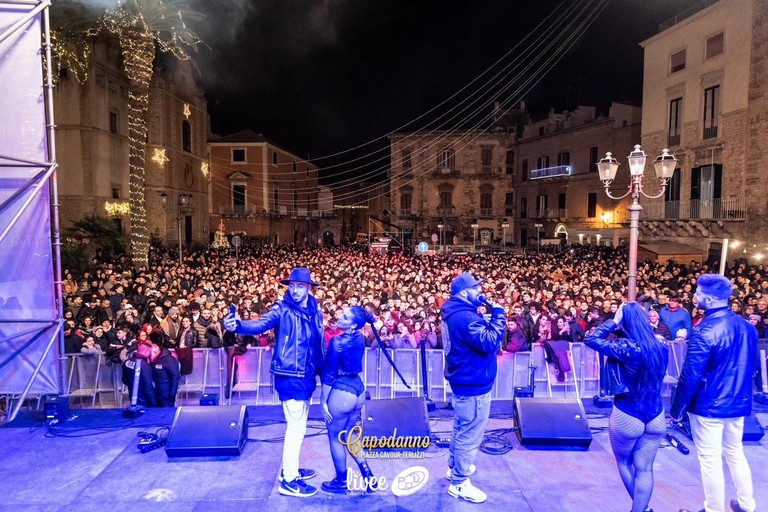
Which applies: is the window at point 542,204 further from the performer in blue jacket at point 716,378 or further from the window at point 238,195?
the performer in blue jacket at point 716,378

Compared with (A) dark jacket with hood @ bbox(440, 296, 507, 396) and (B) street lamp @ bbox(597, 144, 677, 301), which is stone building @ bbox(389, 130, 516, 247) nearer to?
(B) street lamp @ bbox(597, 144, 677, 301)

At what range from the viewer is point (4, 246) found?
607 cm

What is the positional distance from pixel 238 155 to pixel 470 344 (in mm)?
44326

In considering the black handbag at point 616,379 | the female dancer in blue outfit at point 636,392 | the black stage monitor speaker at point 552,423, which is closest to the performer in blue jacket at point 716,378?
the female dancer in blue outfit at point 636,392

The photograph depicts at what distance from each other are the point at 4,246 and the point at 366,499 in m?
5.03

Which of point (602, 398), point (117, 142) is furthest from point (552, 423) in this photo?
point (117, 142)

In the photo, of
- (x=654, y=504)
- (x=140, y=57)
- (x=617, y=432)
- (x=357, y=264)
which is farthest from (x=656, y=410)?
(x=140, y=57)

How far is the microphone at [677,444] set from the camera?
564 centimetres

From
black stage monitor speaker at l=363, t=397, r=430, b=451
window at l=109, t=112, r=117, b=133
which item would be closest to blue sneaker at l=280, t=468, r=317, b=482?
black stage monitor speaker at l=363, t=397, r=430, b=451

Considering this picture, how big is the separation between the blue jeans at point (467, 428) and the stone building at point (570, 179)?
97.9 ft

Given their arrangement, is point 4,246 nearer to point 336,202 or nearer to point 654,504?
point 654,504

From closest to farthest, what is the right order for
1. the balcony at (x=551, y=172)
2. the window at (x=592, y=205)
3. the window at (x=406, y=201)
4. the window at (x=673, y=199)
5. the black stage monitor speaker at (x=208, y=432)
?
the black stage monitor speaker at (x=208, y=432) → the window at (x=673, y=199) → the window at (x=592, y=205) → the balcony at (x=551, y=172) → the window at (x=406, y=201)

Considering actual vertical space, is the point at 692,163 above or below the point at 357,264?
above

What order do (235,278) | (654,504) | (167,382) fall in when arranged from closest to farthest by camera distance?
(654,504)
(167,382)
(235,278)
